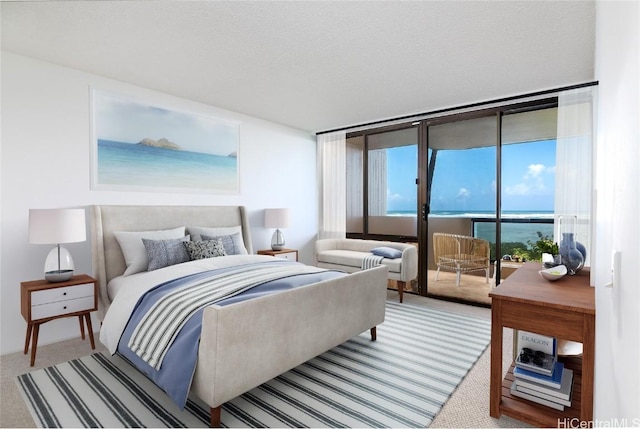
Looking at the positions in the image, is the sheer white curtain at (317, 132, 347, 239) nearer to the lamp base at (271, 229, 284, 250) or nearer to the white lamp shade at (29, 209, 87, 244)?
the lamp base at (271, 229, 284, 250)

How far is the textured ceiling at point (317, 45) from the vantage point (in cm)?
211

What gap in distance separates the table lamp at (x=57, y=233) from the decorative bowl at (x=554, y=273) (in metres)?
3.41

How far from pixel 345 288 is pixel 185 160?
2516 millimetres

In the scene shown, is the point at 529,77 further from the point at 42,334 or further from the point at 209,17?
the point at 42,334

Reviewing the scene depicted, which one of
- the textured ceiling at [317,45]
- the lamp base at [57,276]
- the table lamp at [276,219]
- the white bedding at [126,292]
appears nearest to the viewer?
the textured ceiling at [317,45]

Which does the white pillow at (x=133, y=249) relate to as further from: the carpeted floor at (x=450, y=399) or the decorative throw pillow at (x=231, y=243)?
the carpeted floor at (x=450, y=399)

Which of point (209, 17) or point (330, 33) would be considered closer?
point (209, 17)

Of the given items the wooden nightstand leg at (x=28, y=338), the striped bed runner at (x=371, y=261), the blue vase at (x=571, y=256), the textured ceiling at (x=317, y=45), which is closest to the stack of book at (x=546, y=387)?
the blue vase at (x=571, y=256)

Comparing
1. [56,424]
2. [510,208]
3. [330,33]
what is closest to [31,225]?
[56,424]

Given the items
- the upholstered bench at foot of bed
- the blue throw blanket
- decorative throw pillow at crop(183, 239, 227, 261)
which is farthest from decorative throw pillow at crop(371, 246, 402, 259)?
decorative throw pillow at crop(183, 239, 227, 261)

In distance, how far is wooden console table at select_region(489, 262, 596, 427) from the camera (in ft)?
5.10

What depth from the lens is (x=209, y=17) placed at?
7.19 feet

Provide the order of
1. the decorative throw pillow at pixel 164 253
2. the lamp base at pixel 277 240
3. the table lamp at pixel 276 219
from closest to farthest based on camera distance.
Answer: the decorative throw pillow at pixel 164 253
the table lamp at pixel 276 219
the lamp base at pixel 277 240

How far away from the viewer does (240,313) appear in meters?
1.78
